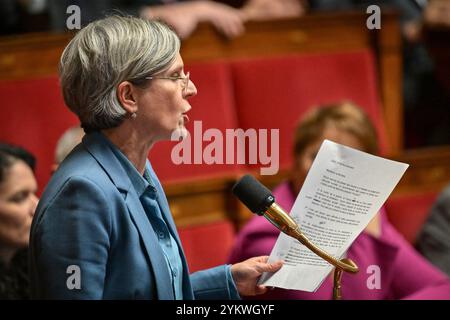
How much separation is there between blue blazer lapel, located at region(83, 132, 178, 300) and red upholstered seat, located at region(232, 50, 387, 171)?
634 millimetres

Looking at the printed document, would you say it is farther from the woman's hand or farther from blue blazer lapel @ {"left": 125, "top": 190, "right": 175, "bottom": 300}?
blue blazer lapel @ {"left": 125, "top": 190, "right": 175, "bottom": 300}

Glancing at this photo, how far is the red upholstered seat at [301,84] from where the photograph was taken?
64.4 inches

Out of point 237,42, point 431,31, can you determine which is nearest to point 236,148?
point 237,42

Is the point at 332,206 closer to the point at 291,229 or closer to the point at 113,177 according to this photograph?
the point at 291,229

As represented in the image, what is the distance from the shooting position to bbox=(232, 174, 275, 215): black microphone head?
3.08 ft

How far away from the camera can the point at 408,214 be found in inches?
72.8

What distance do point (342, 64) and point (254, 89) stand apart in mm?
217

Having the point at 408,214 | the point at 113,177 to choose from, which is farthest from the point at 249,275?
the point at 408,214

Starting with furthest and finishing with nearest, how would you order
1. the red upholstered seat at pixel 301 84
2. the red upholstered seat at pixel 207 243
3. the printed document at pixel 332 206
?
the red upholstered seat at pixel 301 84 → the red upholstered seat at pixel 207 243 → the printed document at pixel 332 206

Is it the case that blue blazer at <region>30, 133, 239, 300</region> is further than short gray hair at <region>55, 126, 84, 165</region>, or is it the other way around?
short gray hair at <region>55, 126, 84, 165</region>

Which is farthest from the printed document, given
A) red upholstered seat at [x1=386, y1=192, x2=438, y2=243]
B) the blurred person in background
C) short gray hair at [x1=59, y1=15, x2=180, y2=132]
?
red upholstered seat at [x1=386, y1=192, x2=438, y2=243]

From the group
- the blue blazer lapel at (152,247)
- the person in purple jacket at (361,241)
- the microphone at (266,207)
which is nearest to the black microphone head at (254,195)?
the microphone at (266,207)

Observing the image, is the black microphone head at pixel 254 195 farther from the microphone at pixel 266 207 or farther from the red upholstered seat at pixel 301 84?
the red upholstered seat at pixel 301 84

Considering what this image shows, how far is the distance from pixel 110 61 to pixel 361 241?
58 centimetres
